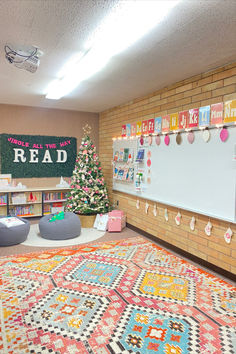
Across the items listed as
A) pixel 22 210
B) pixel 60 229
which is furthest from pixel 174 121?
pixel 22 210

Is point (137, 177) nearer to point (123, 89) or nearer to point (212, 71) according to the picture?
point (123, 89)

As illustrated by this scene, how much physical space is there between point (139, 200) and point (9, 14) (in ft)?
12.6

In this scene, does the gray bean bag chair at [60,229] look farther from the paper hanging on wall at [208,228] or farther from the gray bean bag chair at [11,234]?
the paper hanging on wall at [208,228]

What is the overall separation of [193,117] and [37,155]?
4.20m

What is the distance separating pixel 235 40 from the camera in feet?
8.69

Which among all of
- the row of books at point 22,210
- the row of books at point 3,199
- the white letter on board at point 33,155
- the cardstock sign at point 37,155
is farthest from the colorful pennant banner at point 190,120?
the row of books at point 3,199

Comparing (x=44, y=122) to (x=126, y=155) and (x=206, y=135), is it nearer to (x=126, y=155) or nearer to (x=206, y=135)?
(x=126, y=155)

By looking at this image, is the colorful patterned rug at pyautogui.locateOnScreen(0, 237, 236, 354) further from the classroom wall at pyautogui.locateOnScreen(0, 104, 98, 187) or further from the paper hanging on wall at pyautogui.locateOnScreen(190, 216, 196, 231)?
the classroom wall at pyautogui.locateOnScreen(0, 104, 98, 187)

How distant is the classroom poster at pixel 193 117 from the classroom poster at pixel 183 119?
7 cm

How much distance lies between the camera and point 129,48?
2834mm

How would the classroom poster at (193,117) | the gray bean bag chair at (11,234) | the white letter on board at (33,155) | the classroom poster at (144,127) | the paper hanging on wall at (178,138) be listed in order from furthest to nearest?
1. the white letter on board at (33,155)
2. the classroom poster at (144,127)
3. the gray bean bag chair at (11,234)
4. the paper hanging on wall at (178,138)
5. the classroom poster at (193,117)

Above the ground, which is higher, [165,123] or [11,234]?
[165,123]

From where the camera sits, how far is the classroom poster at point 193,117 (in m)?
3.73

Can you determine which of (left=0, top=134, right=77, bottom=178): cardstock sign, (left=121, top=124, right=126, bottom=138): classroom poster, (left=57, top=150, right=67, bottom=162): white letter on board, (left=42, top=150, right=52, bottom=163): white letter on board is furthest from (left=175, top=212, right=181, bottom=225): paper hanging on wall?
(left=42, top=150, right=52, bottom=163): white letter on board
